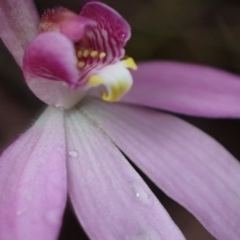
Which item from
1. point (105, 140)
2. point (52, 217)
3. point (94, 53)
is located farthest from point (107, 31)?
point (52, 217)

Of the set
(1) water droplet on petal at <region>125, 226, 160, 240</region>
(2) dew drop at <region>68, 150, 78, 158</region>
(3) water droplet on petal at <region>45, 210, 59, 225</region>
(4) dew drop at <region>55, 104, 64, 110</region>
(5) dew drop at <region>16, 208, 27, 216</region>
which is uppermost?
(4) dew drop at <region>55, 104, 64, 110</region>

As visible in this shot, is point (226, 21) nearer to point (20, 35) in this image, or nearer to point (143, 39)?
point (143, 39)

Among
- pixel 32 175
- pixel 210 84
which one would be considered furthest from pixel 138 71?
pixel 32 175

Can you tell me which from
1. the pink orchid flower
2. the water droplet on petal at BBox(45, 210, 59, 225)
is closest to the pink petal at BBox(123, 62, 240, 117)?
the pink orchid flower

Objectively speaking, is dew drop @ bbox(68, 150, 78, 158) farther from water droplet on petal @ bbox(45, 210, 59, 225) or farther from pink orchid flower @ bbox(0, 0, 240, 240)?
water droplet on petal @ bbox(45, 210, 59, 225)

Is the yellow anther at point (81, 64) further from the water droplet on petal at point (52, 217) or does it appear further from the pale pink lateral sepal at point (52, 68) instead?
the water droplet on petal at point (52, 217)
